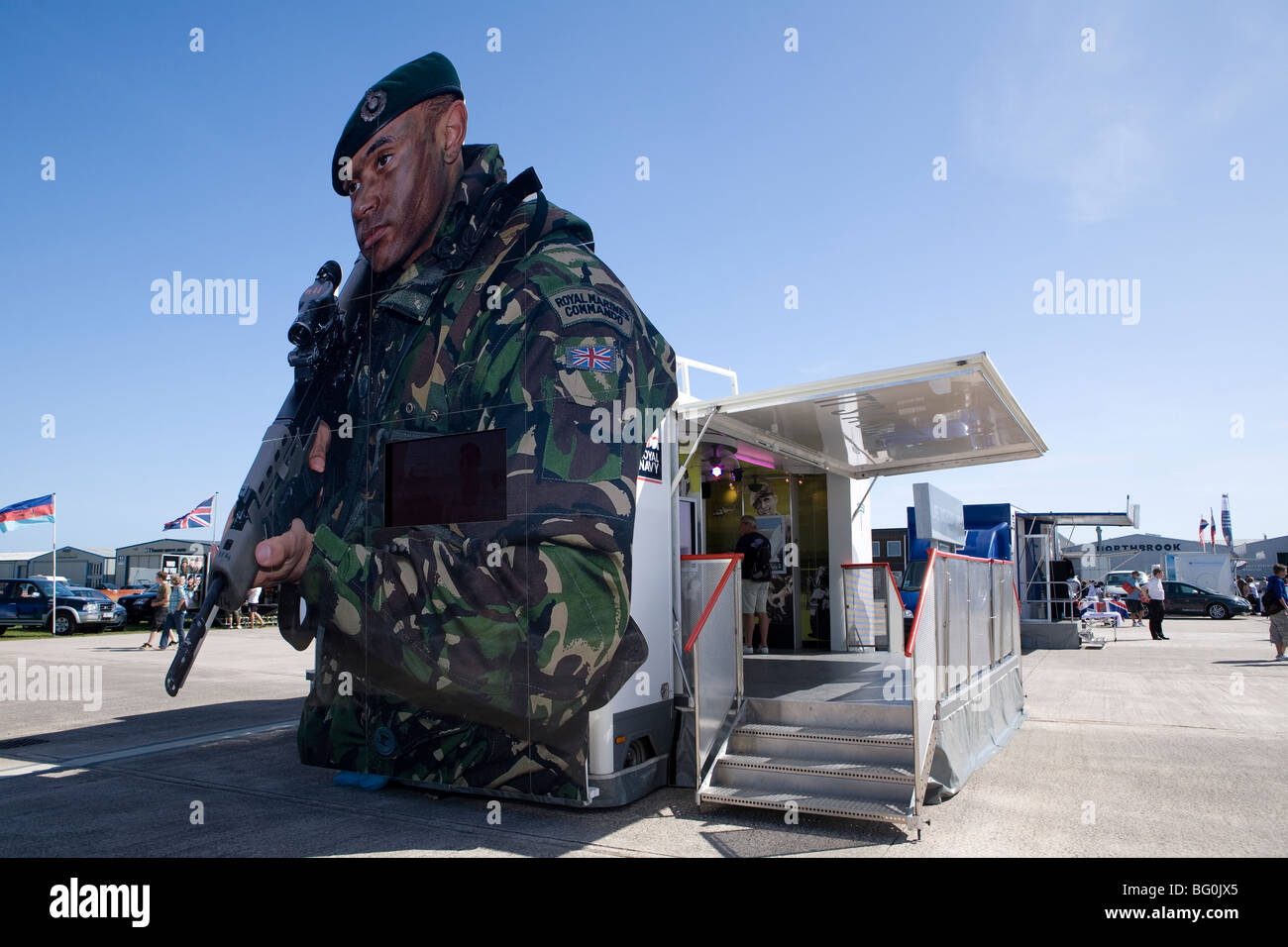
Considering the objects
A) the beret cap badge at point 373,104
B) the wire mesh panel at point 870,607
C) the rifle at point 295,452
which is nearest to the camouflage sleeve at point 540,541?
the rifle at point 295,452

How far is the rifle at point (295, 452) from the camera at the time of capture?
718cm

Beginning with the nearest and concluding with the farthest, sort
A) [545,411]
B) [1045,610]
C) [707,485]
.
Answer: [545,411] < [707,485] < [1045,610]

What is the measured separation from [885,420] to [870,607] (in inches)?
181

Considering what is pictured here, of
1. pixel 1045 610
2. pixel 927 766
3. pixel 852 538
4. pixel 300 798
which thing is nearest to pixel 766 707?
pixel 927 766

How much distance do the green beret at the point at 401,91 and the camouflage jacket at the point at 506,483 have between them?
0.62 m

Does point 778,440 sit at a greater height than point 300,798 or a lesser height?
greater

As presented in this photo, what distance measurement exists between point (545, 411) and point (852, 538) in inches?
264

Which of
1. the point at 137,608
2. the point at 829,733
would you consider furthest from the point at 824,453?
the point at 137,608

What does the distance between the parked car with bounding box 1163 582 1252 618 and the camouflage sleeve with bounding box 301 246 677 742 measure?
2903 centimetres

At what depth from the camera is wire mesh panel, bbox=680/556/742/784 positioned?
235 inches

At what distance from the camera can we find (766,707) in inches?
253

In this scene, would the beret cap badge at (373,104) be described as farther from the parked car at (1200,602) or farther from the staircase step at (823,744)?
the parked car at (1200,602)

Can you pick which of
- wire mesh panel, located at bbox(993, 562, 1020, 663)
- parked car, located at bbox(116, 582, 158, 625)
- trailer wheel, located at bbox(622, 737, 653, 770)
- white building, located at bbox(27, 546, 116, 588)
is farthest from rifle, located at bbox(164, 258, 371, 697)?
white building, located at bbox(27, 546, 116, 588)
